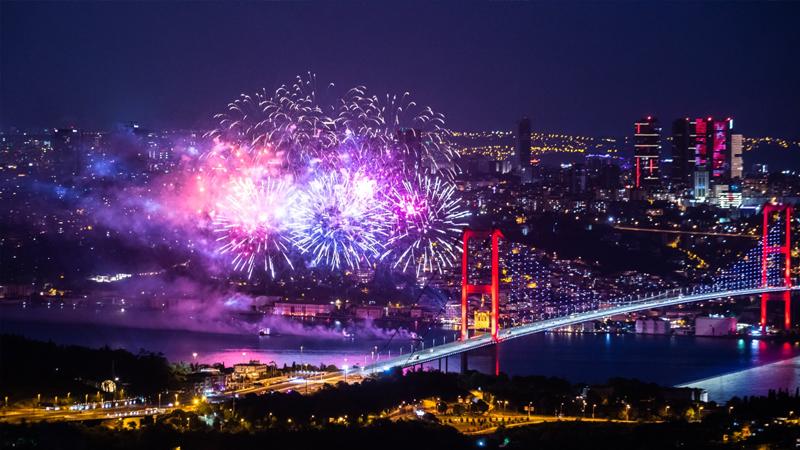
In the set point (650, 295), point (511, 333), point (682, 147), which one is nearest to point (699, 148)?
point (682, 147)

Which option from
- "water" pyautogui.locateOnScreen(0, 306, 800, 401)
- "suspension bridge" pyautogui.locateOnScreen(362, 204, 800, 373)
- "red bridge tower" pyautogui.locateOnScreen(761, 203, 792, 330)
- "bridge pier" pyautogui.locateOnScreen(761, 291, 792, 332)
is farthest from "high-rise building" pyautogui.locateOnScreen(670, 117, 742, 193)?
"water" pyautogui.locateOnScreen(0, 306, 800, 401)

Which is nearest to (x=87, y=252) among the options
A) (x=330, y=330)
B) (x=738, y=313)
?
(x=330, y=330)

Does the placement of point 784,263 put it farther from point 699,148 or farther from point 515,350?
point 699,148

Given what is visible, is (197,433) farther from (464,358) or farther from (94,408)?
(464,358)

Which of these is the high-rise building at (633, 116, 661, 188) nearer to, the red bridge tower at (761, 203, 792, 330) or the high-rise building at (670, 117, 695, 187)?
the high-rise building at (670, 117, 695, 187)

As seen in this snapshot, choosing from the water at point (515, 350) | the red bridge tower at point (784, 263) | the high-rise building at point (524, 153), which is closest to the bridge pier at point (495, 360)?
the water at point (515, 350)
